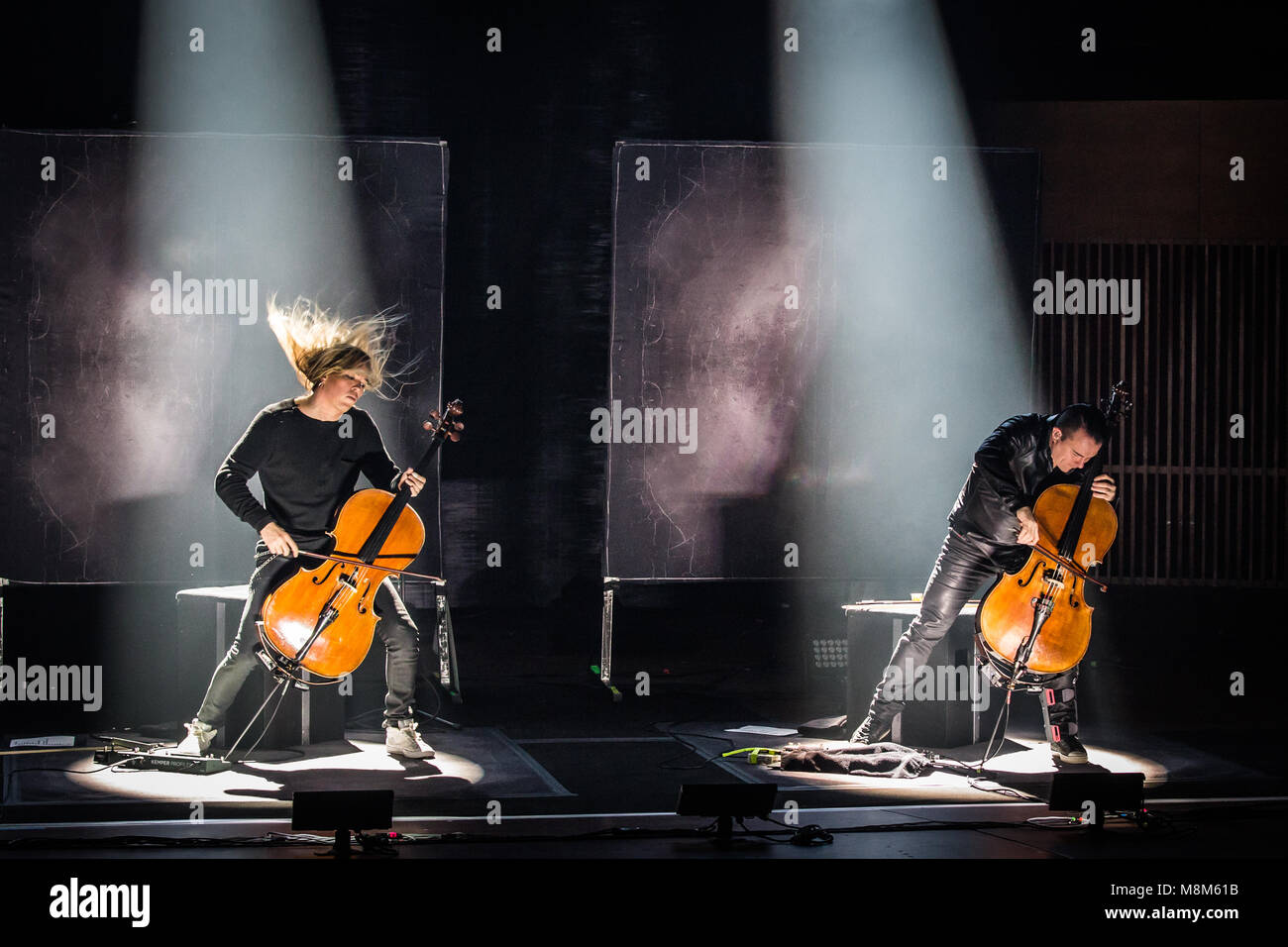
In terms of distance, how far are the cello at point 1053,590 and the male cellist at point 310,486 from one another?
2.31 meters

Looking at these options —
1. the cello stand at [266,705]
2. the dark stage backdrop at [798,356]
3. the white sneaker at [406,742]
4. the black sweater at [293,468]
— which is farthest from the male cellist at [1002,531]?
the cello stand at [266,705]

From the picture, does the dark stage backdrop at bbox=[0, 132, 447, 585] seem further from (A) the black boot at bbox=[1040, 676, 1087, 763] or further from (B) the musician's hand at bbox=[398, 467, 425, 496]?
(A) the black boot at bbox=[1040, 676, 1087, 763]

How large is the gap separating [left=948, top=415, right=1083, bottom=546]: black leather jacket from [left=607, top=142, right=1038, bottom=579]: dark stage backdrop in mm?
1431

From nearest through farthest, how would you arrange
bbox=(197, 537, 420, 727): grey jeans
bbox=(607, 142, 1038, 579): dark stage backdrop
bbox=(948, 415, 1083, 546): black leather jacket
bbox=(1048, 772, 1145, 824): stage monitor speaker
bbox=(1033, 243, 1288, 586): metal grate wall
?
bbox=(1048, 772, 1145, 824): stage monitor speaker, bbox=(197, 537, 420, 727): grey jeans, bbox=(948, 415, 1083, 546): black leather jacket, bbox=(607, 142, 1038, 579): dark stage backdrop, bbox=(1033, 243, 1288, 586): metal grate wall

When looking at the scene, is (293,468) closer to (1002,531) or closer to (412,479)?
(412,479)

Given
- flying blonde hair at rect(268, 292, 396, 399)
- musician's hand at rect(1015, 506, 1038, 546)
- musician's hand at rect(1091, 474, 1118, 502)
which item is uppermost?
flying blonde hair at rect(268, 292, 396, 399)

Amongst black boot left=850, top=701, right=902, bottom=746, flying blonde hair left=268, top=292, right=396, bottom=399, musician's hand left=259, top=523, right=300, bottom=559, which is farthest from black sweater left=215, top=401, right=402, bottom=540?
black boot left=850, top=701, right=902, bottom=746

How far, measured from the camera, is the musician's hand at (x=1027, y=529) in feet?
17.3

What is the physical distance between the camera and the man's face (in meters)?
5.43

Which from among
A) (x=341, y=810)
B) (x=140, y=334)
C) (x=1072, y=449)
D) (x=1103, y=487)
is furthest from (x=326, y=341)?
(x=1103, y=487)

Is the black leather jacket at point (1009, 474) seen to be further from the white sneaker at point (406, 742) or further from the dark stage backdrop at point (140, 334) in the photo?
the dark stage backdrop at point (140, 334)

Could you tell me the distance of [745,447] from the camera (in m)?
7.03

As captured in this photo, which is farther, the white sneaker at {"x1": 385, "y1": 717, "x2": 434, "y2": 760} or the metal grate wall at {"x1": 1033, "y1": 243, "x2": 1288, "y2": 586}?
the metal grate wall at {"x1": 1033, "y1": 243, "x2": 1288, "y2": 586}

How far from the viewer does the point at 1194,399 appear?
25.3 feet
